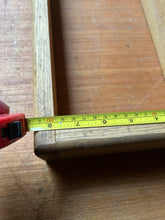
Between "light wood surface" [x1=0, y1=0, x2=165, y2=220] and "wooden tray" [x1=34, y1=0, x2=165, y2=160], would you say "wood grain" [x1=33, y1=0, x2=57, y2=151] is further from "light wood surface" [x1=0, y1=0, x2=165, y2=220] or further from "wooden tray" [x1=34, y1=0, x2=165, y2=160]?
"light wood surface" [x1=0, y1=0, x2=165, y2=220]

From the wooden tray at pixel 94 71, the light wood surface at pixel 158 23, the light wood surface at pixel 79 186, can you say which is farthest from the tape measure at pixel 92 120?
the light wood surface at pixel 158 23

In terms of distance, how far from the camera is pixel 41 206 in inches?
26.4

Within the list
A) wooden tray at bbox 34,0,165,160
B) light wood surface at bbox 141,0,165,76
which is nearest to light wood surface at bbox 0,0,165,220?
wooden tray at bbox 34,0,165,160

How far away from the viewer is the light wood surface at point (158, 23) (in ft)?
3.02

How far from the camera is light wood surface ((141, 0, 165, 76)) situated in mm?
920

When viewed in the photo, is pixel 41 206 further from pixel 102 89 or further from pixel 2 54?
pixel 2 54

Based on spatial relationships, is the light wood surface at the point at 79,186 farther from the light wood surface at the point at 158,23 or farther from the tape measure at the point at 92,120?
the light wood surface at the point at 158,23

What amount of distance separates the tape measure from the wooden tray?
2cm

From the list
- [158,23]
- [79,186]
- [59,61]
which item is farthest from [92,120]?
[158,23]

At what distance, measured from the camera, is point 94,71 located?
3.03 ft

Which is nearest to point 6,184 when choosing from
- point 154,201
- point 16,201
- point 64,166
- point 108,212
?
point 16,201

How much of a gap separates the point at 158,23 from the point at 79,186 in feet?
2.71

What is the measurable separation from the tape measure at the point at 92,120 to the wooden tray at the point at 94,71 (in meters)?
0.02

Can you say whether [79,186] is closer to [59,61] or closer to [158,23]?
[59,61]
